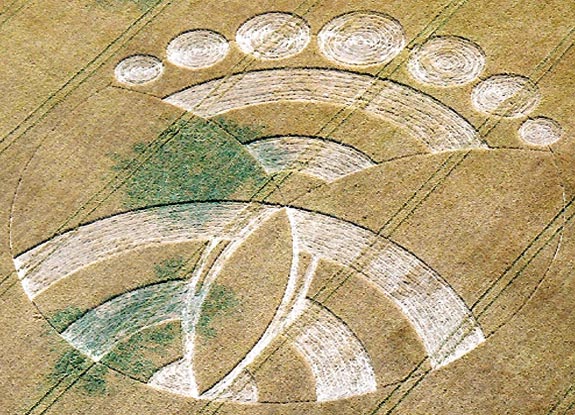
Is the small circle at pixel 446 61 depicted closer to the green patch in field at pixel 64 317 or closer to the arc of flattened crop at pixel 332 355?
the arc of flattened crop at pixel 332 355

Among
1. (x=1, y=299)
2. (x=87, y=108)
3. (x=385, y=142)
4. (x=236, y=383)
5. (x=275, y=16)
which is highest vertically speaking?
(x=275, y=16)

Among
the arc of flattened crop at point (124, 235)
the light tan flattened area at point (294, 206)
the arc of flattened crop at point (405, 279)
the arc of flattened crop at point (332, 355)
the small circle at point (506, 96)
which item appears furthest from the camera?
the small circle at point (506, 96)

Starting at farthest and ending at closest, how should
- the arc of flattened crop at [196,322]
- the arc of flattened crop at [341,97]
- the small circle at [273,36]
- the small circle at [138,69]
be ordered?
the small circle at [273,36], the small circle at [138,69], the arc of flattened crop at [341,97], the arc of flattened crop at [196,322]

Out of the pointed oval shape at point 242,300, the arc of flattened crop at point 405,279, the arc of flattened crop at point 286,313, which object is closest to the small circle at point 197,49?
the pointed oval shape at point 242,300

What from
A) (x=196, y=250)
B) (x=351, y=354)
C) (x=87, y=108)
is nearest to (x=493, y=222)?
(x=351, y=354)

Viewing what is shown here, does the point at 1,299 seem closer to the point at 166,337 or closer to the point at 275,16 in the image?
the point at 166,337

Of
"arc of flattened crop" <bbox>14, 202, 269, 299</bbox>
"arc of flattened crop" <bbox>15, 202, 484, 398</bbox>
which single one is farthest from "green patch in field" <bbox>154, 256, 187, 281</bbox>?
"arc of flattened crop" <bbox>14, 202, 269, 299</bbox>

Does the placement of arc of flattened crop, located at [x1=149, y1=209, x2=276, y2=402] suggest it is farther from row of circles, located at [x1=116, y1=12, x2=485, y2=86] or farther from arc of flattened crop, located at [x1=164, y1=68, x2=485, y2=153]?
row of circles, located at [x1=116, y1=12, x2=485, y2=86]
